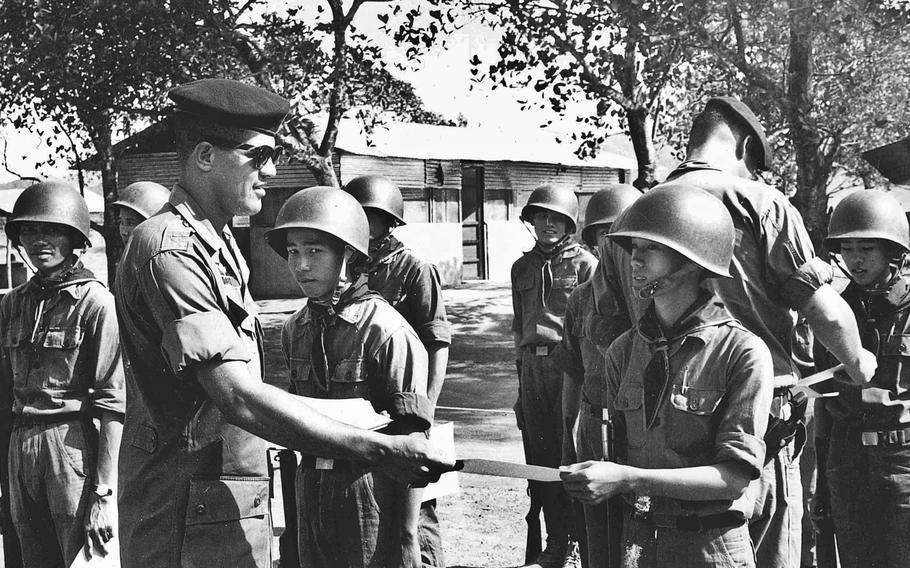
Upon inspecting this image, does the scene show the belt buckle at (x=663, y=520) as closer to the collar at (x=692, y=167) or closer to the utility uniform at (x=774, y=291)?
the utility uniform at (x=774, y=291)

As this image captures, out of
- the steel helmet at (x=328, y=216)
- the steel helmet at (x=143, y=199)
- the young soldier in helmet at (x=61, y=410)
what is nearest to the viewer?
the steel helmet at (x=328, y=216)

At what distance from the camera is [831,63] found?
46.2 feet

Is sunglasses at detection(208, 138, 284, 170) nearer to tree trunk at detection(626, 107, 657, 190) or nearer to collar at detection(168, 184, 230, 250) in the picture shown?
collar at detection(168, 184, 230, 250)

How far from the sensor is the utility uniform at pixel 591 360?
387 cm

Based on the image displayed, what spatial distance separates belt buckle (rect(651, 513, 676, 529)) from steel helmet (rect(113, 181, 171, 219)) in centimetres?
384

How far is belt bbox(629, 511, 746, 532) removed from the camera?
10.7 ft

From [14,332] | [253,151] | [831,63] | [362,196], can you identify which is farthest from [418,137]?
[253,151]

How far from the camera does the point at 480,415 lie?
11438 mm

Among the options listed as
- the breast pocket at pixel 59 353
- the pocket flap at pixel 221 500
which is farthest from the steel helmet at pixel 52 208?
the pocket flap at pixel 221 500

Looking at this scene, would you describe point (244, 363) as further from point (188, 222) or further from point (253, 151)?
point (253, 151)

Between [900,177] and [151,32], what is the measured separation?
8275 millimetres

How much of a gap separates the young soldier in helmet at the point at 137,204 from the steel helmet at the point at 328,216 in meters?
1.82

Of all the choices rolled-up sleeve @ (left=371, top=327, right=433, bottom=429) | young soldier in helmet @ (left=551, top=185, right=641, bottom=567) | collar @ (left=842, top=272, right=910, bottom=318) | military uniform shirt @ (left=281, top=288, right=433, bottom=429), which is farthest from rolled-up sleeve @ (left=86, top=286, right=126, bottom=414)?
collar @ (left=842, top=272, right=910, bottom=318)

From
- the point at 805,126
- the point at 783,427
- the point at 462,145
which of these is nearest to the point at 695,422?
the point at 783,427
